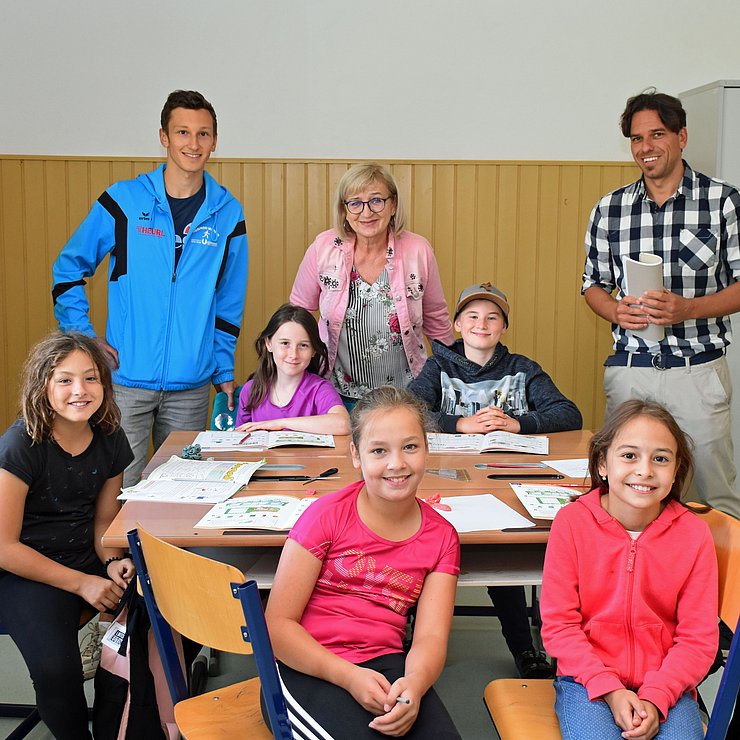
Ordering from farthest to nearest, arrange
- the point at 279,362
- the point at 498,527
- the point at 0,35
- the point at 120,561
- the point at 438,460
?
the point at 0,35 → the point at 279,362 → the point at 438,460 → the point at 120,561 → the point at 498,527

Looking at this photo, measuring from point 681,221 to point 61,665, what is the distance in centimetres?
241

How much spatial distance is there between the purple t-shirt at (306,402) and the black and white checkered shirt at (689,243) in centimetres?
107

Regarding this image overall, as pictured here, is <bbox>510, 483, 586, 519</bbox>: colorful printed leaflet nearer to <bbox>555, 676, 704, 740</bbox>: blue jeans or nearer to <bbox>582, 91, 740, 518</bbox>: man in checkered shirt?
<bbox>555, 676, 704, 740</bbox>: blue jeans

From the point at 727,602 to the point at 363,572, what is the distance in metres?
0.71

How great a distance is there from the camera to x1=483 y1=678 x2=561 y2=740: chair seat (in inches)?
65.9

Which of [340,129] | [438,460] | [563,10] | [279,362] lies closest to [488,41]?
[563,10]

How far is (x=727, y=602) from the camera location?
1709 mm

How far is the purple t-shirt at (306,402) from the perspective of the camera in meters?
3.06

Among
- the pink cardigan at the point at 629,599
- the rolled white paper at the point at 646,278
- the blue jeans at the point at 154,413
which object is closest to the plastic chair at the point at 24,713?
the blue jeans at the point at 154,413

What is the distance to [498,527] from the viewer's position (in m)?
1.96

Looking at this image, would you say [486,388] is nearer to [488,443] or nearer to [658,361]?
[488,443]

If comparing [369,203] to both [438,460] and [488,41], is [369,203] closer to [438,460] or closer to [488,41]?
[438,460]

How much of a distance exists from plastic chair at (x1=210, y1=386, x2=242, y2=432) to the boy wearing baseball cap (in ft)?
2.34

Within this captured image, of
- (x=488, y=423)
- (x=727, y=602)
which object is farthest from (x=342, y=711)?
(x=488, y=423)
